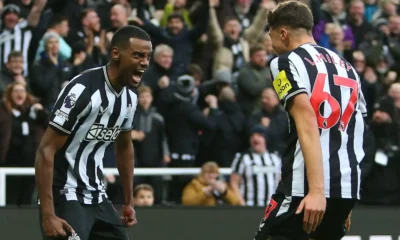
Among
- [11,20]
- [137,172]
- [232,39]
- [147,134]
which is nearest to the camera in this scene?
[137,172]

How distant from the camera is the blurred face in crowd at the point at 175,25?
12.2 meters

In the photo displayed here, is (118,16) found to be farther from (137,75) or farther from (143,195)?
(137,75)

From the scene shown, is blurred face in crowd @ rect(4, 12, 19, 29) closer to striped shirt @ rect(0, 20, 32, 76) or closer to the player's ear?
striped shirt @ rect(0, 20, 32, 76)

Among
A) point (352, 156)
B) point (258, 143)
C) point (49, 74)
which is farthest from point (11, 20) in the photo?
point (352, 156)

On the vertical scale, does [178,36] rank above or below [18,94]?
above

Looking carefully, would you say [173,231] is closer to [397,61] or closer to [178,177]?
[178,177]

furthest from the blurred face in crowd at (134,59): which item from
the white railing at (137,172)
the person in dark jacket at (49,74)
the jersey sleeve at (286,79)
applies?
the person in dark jacket at (49,74)

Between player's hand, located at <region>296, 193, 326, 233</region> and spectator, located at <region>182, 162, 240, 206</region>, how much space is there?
5.15 metres

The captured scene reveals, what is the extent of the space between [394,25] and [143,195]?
5603 mm

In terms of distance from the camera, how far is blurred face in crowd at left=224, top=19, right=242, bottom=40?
12827 millimetres

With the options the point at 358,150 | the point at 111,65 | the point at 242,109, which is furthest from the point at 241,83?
the point at 358,150

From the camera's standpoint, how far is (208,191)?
10305 millimetres

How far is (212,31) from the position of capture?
12680mm

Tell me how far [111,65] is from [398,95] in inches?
243
